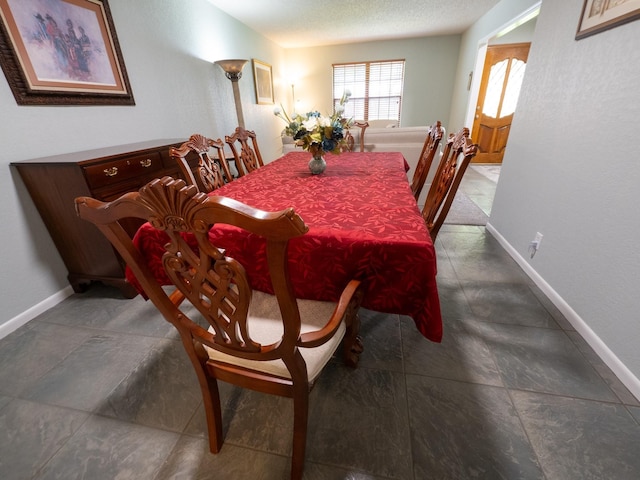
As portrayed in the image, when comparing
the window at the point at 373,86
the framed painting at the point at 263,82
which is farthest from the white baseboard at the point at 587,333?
the window at the point at 373,86

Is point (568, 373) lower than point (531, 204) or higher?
lower

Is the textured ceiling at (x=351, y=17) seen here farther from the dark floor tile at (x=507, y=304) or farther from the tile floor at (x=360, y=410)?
the tile floor at (x=360, y=410)

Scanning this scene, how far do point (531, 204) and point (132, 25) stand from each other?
11.2 feet

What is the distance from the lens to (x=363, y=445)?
3.24ft

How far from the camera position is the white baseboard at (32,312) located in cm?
152

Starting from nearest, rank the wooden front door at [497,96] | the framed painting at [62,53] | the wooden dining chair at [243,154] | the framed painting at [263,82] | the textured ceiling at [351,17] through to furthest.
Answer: the framed painting at [62,53] → the wooden dining chair at [243,154] → the textured ceiling at [351,17] → the framed painting at [263,82] → the wooden front door at [497,96]

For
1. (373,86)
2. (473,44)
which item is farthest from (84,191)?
(373,86)

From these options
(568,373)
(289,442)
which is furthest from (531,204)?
(289,442)

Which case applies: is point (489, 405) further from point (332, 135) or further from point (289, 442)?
point (332, 135)

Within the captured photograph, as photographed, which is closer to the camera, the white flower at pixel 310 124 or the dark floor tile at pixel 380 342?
the dark floor tile at pixel 380 342

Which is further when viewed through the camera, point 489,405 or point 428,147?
point 428,147

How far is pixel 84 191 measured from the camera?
1.50m

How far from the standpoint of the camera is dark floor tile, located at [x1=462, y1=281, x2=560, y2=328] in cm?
153

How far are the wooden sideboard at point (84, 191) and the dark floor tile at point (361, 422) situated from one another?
1.44m
